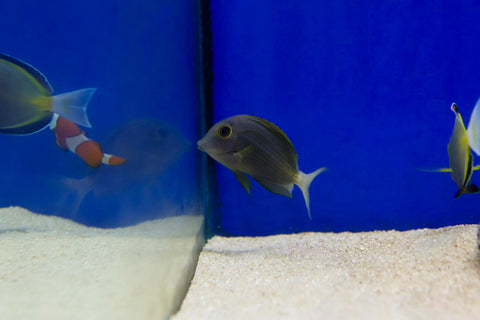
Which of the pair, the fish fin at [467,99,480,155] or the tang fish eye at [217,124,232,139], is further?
the tang fish eye at [217,124,232,139]

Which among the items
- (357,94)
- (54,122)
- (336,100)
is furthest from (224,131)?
(357,94)

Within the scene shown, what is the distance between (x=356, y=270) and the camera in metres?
1.85

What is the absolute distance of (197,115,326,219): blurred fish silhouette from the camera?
1.91 meters

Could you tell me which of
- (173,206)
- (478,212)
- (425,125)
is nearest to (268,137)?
(173,206)

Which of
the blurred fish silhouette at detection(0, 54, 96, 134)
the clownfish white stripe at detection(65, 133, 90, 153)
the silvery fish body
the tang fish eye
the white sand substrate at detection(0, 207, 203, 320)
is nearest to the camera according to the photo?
the white sand substrate at detection(0, 207, 203, 320)

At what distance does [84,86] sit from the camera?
4.77ft

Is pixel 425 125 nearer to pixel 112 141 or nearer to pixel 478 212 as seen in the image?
pixel 478 212

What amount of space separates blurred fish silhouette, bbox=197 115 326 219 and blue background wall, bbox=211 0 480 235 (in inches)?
36.2

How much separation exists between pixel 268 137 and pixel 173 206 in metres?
0.66

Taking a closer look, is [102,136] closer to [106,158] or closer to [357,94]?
[106,158]

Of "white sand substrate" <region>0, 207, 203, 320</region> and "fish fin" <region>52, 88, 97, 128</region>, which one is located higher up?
"fish fin" <region>52, 88, 97, 128</region>

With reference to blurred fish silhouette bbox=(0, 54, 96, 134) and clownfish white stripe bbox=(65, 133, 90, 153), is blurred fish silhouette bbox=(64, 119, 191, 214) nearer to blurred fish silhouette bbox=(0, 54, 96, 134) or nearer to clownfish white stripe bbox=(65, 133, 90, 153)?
clownfish white stripe bbox=(65, 133, 90, 153)

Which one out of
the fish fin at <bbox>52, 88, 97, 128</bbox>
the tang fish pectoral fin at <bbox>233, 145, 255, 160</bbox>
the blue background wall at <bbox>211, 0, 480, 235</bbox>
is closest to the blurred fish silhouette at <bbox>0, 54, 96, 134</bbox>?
the fish fin at <bbox>52, 88, 97, 128</bbox>

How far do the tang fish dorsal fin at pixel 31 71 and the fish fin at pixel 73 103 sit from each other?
5 cm
